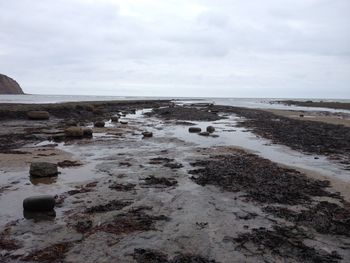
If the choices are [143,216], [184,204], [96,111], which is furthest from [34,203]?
[96,111]

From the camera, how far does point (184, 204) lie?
9852 mm

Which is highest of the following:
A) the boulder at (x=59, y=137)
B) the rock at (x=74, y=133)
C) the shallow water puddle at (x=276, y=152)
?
the rock at (x=74, y=133)

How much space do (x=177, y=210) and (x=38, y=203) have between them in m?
3.38

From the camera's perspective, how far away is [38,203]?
346 inches

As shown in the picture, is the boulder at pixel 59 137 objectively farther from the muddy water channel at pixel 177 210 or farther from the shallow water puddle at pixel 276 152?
the shallow water puddle at pixel 276 152

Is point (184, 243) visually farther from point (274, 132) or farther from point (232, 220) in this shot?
point (274, 132)

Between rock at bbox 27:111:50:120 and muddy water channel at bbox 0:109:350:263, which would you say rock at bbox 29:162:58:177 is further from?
rock at bbox 27:111:50:120

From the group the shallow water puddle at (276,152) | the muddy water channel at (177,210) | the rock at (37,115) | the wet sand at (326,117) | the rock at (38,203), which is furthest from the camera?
the wet sand at (326,117)

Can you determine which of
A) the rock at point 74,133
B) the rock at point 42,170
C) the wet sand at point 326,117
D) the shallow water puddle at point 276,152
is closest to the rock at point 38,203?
the rock at point 42,170

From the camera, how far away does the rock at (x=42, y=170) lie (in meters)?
12.4

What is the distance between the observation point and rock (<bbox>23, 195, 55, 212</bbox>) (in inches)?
344

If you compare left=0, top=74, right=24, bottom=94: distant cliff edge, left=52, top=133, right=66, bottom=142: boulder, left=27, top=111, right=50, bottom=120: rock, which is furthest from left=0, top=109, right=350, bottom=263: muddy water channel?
left=0, top=74, right=24, bottom=94: distant cliff edge

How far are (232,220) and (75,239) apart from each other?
361cm

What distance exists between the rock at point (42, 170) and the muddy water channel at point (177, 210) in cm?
29
